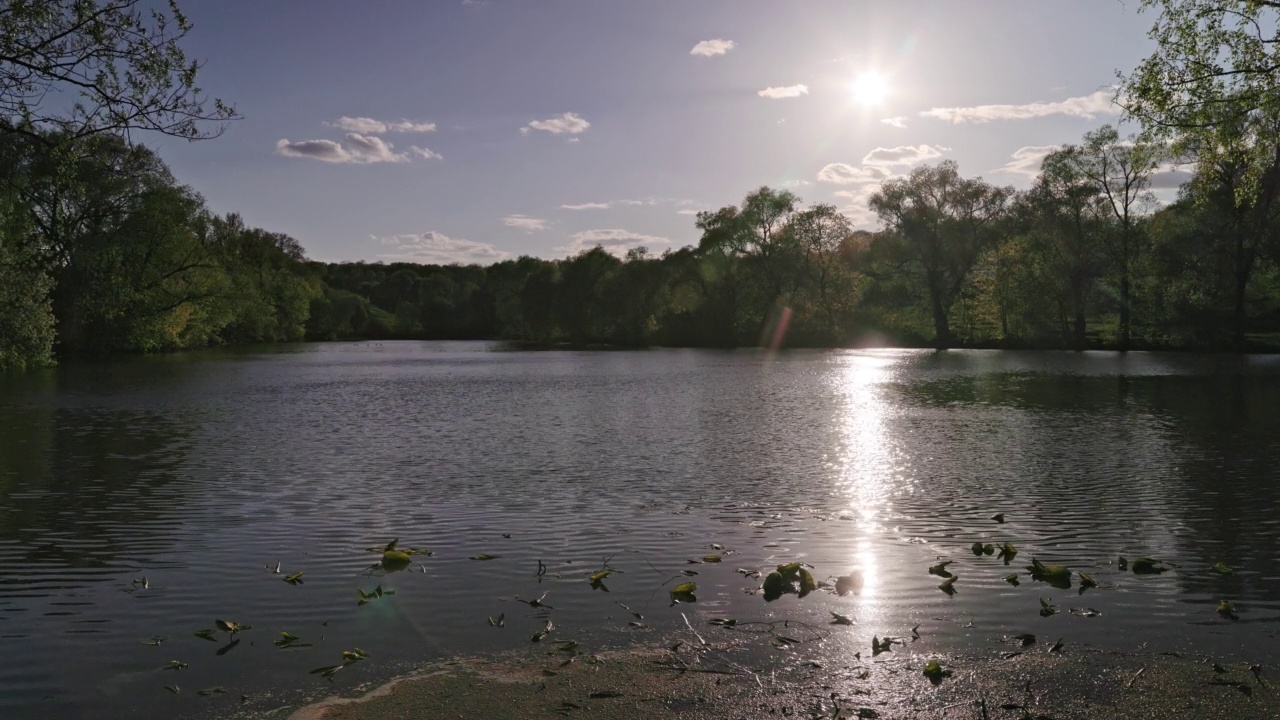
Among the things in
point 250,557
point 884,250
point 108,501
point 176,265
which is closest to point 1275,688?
point 250,557

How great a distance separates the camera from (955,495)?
54.6ft

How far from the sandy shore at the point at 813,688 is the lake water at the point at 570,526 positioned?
0.51 metres

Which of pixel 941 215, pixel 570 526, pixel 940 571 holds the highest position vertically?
pixel 941 215

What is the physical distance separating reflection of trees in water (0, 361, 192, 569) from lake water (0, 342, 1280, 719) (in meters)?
0.11

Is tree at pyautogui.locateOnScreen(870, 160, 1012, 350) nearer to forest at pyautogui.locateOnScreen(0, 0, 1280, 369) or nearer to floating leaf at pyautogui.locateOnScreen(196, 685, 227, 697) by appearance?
forest at pyautogui.locateOnScreen(0, 0, 1280, 369)

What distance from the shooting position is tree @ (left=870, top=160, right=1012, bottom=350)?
90938 mm

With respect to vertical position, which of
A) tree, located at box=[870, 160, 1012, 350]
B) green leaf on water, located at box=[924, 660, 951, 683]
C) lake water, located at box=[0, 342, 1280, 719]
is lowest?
lake water, located at box=[0, 342, 1280, 719]

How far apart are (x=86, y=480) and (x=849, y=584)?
1596cm

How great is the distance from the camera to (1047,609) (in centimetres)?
941

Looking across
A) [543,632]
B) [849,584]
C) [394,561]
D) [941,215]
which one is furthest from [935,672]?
[941,215]

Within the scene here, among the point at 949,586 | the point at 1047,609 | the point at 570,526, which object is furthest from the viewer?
the point at 570,526

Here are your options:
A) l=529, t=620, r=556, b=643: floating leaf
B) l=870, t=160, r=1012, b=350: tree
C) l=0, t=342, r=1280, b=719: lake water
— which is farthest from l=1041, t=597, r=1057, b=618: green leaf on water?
l=870, t=160, r=1012, b=350: tree

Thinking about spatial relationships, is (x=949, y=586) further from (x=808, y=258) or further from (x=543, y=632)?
(x=808, y=258)

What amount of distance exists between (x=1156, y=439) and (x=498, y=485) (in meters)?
17.8
